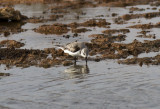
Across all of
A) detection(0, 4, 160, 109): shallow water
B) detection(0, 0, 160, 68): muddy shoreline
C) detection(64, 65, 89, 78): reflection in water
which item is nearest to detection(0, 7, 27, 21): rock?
detection(0, 0, 160, 68): muddy shoreline

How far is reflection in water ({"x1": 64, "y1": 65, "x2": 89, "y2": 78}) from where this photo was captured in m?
17.9

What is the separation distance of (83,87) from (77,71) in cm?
301

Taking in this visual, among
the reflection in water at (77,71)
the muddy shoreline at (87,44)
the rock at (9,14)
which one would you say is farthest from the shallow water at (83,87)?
the rock at (9,14)

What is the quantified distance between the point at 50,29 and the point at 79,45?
10035mm

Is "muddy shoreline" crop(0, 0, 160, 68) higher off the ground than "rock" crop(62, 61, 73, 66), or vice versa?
"muddy shoreline" crop(0, 0, 160, 68)

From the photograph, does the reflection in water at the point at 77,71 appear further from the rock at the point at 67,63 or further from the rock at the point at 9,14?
the rock at the point at 9,14

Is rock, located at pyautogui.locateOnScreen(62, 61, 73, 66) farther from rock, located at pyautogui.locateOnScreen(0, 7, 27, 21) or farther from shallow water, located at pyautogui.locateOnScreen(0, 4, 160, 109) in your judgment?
rock, located at pyautogui.locateOnScreen(0, 7, 27, 21)

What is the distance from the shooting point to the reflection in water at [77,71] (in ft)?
58.7

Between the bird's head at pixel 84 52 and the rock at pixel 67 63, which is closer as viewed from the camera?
the bird's head at pixel 84 52

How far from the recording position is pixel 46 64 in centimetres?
1991

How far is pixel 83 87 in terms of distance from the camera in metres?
15.8

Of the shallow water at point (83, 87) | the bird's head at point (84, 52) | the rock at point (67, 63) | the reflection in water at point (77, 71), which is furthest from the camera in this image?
the rock at point (67, 63)

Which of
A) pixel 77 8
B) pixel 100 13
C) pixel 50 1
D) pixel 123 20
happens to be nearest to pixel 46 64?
pixel 123 20

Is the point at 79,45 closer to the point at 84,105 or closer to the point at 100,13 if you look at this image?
the point at 84,105
